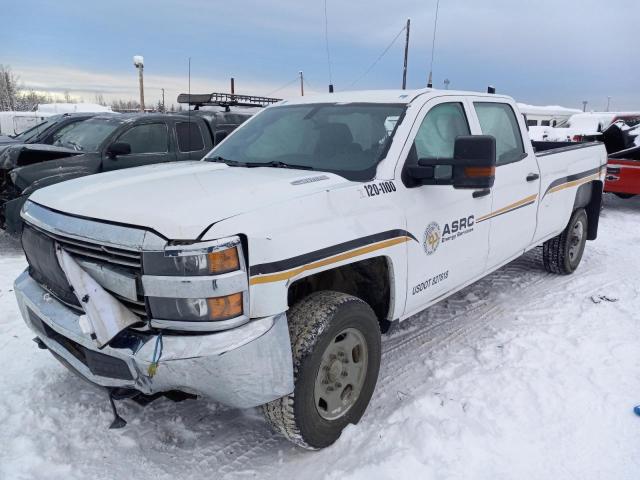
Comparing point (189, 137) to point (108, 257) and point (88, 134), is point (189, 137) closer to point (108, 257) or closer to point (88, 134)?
point (88, 134)

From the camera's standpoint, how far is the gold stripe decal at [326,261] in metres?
2.26

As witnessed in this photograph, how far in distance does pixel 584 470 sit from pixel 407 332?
5.88 ft

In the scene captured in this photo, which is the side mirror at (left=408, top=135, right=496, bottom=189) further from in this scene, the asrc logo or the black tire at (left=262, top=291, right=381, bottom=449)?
the black tire at (left=262, top=291, right=381, bottom=449)

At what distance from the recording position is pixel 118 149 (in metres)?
6.79

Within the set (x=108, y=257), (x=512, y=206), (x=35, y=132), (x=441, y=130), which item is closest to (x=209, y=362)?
(x=108, y=257)

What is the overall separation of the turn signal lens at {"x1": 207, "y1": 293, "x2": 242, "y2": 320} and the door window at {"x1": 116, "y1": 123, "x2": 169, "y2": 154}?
18.7 feet

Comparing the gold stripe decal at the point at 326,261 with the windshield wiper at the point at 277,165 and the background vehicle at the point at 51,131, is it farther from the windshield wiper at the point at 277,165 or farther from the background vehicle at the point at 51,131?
the background vehicle at the point at 51,131

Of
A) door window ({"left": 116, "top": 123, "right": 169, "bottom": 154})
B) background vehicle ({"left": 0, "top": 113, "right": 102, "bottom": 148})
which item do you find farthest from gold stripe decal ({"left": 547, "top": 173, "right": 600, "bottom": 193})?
background vehicle ({"left": 0, "top": 113, "right": 102, "bottom": 148})

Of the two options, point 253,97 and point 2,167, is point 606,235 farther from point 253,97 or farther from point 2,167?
point 2,167

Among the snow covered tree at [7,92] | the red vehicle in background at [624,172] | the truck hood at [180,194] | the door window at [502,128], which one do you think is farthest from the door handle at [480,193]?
the snow covered tree at [7,92]

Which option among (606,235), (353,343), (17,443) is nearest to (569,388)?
(353,343)

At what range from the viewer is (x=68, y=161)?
21.4ft

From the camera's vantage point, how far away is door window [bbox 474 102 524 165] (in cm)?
413

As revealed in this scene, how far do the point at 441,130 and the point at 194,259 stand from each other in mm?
2186
